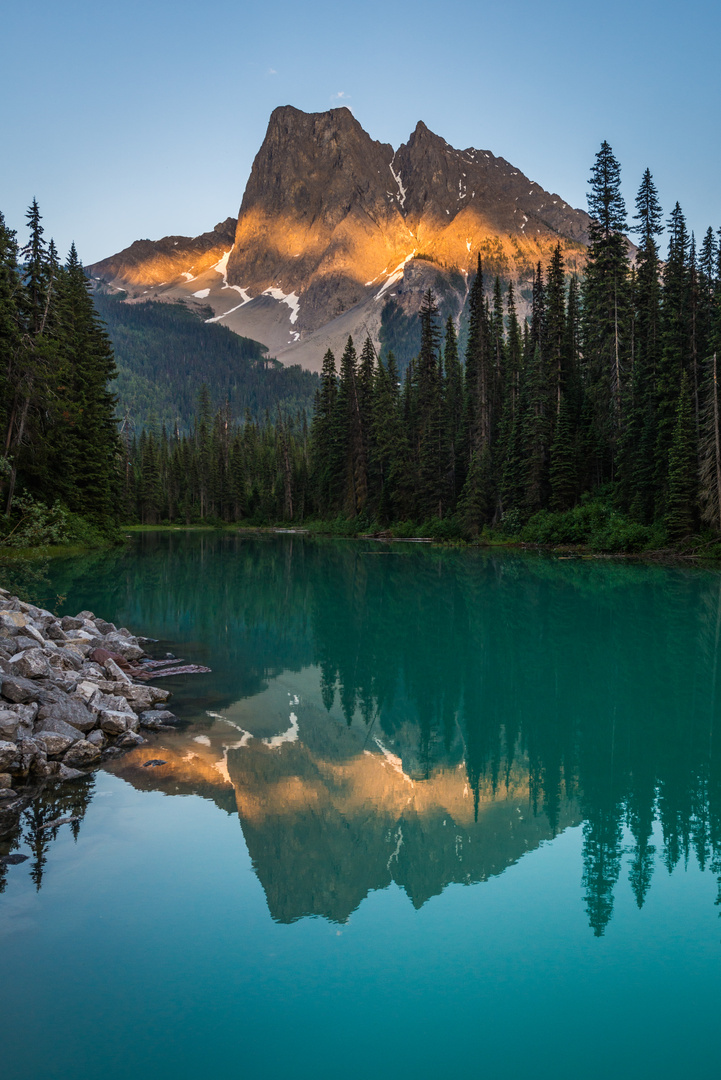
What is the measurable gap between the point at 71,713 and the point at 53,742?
3.11 ft

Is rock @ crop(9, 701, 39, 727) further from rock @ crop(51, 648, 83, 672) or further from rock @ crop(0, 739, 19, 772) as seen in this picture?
rock @ crop(51, 648, 83, 672)

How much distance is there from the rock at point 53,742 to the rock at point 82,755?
10 cm

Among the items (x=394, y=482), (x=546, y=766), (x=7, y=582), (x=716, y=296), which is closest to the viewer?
(x=546, y=766)

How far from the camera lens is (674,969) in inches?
221

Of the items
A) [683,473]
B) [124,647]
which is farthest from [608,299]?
[124,647]

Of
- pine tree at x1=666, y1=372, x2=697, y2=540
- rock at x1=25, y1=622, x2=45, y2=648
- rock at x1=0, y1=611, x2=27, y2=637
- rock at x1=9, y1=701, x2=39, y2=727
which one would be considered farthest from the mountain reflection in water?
pine tree at x1=666, y1=372, x2=697, y2=540

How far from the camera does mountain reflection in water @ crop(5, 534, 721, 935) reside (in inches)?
302

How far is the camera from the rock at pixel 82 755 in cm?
998

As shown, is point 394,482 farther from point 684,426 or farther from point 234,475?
point 234,475

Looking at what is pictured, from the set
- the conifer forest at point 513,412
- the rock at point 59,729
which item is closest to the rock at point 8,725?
the rock at point 59,729

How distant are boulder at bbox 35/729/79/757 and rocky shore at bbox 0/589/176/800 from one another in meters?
0.01

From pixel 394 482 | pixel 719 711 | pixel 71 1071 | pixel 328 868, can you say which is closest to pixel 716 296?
pixel 394 482

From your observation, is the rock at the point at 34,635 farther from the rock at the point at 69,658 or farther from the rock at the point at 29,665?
the rock at the point at 29,665

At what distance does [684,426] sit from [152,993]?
4186 cm
